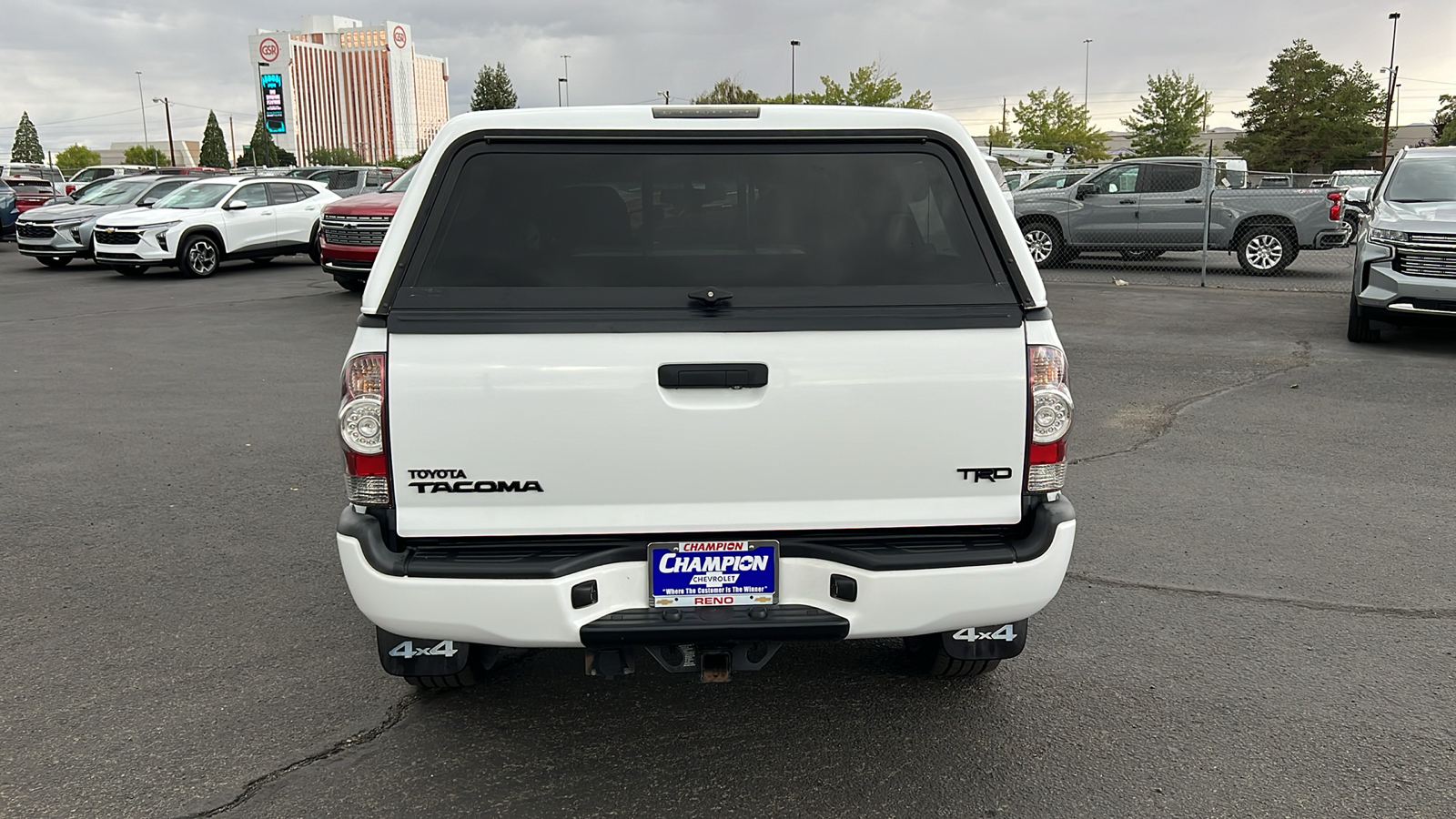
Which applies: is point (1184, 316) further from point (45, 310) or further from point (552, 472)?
point (45, 310)

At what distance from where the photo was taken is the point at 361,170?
2775 centimetres

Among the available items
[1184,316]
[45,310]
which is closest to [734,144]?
[1184,316]

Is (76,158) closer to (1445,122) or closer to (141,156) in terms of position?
(141,156)

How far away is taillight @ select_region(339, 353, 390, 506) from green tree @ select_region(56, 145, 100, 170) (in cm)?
15655

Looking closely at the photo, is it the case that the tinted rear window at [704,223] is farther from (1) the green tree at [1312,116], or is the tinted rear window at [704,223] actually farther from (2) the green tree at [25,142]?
(2) the green tree at [25,142]

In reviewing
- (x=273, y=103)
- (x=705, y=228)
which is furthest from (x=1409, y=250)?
(x=273, y=103)

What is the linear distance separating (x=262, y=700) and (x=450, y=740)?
0.76 m

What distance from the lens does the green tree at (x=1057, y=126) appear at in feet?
213

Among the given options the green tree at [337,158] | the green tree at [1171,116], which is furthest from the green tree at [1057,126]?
the green tree at [337,158]

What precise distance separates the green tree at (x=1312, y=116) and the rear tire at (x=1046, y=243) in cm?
5084

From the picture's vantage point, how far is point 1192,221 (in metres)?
18.6

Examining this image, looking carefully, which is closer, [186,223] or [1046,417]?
[1046,417]

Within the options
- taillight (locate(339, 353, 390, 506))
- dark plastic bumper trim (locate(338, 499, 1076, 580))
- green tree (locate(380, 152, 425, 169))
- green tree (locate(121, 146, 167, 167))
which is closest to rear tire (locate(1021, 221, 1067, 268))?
dark plastic bumper trim (locate(338, 499, 1076, 580))

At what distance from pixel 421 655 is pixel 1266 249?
18.2 metres
